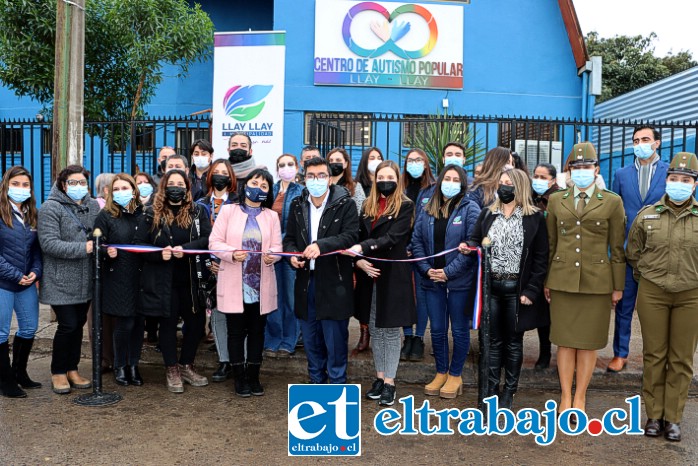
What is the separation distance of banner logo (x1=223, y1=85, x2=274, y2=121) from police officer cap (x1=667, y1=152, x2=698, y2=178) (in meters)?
5.74

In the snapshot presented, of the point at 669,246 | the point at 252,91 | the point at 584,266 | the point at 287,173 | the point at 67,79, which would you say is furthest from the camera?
the point at 252,91

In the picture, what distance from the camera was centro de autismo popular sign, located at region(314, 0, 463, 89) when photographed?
1598 cm

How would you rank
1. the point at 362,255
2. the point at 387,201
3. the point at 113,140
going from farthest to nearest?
the point at 113,140 < the point at 387,201 < the point at 362,255

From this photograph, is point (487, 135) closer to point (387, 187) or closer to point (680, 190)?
point (387, 187)

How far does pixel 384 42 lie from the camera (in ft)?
52.8

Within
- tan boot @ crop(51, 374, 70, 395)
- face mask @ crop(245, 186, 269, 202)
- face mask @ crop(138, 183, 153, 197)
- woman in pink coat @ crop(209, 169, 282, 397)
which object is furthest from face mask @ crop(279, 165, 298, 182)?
tan boot @ crop(51, 374, 70, 395)

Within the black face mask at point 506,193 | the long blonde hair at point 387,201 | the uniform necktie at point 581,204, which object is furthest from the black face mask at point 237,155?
the uniform necktie at point 581,204

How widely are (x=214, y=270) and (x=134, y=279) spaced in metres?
0.68

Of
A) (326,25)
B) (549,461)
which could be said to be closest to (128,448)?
(549,461)

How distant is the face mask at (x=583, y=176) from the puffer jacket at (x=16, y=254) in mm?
4359

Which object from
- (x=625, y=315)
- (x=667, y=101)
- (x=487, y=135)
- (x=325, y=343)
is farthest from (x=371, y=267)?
(x=667, y=101)

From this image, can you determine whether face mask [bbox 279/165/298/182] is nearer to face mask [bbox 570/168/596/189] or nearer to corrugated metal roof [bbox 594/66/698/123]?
face mask [bbox 570/168/596/189]

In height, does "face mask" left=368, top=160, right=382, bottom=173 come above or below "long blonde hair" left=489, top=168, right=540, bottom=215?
above

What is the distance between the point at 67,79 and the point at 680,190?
628 cm
